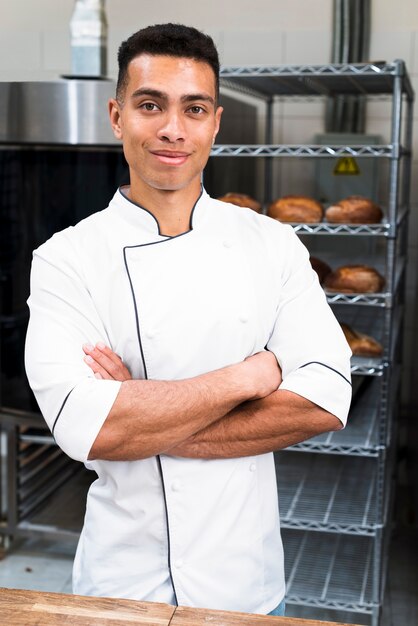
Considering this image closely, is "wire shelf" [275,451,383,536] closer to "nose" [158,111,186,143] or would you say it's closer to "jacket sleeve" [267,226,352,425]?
"jacket sleeve" [267,226,352,425]

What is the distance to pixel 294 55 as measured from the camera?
299 cm

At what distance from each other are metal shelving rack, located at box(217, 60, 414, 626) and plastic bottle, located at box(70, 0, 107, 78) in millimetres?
373

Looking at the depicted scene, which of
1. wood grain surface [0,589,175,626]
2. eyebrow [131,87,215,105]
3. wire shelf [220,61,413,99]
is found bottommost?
wood grain surface [0,589,175,626]

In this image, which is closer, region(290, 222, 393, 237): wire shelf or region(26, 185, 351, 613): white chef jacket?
region(26, 185, 351, 613): white chef jacket

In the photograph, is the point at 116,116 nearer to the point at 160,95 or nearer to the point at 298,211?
the point at 160,95

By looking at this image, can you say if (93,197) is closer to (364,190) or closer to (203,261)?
(364,190)

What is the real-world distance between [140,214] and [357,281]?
1.13 meters

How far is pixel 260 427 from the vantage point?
3.97 feet

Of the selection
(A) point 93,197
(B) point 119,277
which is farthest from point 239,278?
(A) point 93,197

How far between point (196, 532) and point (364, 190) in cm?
188

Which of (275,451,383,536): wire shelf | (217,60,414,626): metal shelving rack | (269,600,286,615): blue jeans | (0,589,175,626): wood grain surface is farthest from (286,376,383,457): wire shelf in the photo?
(0,589,175,626): wood grain surface

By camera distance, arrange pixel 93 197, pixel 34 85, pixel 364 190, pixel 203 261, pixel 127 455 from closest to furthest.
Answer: pixel 127 455 < pixel 203 261 < pixel 34 85 < pixel 93 197 < pixel 364 190

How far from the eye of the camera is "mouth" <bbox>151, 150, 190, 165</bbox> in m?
1.16

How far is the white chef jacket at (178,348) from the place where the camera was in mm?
1207
